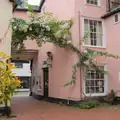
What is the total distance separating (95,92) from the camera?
13.3 metres

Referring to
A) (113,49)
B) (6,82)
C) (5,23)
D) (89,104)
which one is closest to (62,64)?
(113,49)

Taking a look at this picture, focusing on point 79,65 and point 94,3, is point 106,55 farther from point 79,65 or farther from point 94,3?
point 94,3

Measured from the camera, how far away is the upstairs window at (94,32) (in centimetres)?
1354

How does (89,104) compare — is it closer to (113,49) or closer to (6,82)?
(113,49)

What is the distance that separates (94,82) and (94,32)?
3.06m

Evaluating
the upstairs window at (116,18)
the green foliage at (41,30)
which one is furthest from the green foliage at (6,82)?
the upstairs window at (116,18)

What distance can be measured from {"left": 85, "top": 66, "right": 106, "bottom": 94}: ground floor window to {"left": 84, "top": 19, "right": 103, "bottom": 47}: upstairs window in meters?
1.59

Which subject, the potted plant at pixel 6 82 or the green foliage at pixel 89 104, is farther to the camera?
the green foliage at pixel 89 104

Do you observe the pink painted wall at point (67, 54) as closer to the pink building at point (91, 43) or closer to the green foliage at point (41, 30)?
the pink building at point (91, 43)

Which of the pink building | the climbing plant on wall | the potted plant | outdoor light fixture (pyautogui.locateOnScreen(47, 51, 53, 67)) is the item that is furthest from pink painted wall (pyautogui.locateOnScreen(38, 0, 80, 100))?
the potted plant

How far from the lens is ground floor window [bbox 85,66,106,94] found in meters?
13.1

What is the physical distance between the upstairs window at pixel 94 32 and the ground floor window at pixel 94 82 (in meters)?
1.59

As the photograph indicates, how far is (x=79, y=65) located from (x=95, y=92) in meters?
1.98

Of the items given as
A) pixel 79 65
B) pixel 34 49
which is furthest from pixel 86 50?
pixel 34 49
